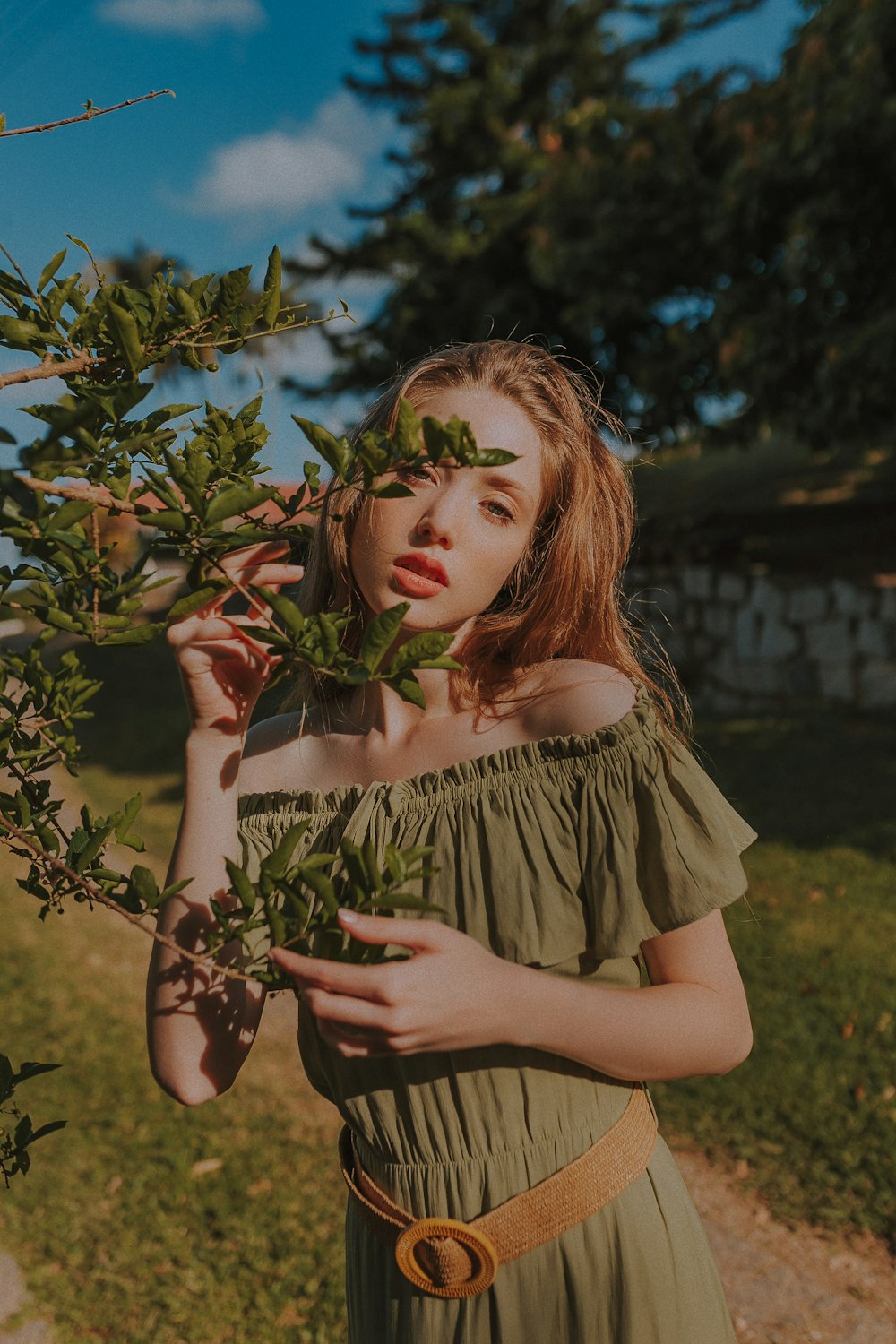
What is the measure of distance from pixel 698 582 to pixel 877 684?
8.54 feet

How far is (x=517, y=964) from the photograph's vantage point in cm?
138

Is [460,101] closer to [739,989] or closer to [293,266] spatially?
[293,266]

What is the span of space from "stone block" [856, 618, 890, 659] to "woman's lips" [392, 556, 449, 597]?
10292 millimetres

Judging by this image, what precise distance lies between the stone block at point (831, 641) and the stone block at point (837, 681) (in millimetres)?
66

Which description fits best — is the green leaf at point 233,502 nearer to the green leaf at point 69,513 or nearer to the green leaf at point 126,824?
the green leaf at point 69,513

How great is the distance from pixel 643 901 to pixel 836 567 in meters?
11.2

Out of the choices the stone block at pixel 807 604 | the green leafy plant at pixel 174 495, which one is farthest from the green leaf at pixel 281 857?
the stone block at pixel 807 604

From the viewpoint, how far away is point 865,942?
557cm

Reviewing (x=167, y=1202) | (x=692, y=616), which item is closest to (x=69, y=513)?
(x=167, y=1202)

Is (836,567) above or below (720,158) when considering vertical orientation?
below

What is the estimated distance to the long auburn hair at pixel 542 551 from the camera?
1796mm

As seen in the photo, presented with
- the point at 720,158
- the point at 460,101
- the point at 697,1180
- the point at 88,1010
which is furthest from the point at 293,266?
the point at 697,1180

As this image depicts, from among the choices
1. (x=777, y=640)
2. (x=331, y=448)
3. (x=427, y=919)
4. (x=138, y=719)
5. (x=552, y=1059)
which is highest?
(x=331, y=448)

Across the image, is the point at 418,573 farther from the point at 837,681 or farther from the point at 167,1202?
the point at 837,681
